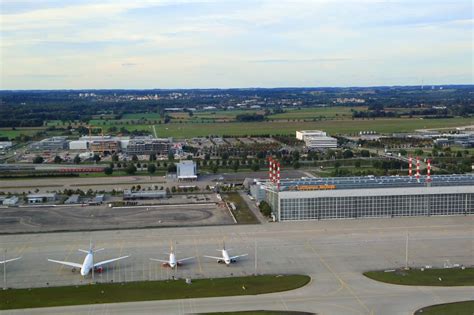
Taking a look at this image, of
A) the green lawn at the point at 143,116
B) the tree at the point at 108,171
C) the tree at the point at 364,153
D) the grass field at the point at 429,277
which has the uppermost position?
the green lawn at the point at 143,116

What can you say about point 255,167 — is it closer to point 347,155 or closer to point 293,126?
point 347,155

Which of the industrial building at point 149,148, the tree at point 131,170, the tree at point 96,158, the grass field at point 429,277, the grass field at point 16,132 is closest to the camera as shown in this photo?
the grass field at point 429,277

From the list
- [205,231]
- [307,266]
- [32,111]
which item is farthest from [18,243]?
[32,111]

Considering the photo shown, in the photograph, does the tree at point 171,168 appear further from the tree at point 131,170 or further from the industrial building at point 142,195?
the industrial building at point 142,195

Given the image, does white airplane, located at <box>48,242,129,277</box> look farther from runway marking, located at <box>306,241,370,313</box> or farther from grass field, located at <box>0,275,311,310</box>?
runway marking, located at <box>306,241,370,313</box>

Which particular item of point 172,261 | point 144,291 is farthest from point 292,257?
point 144,291

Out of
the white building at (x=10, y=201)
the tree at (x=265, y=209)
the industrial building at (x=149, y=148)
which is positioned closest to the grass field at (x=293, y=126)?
the industrial building at (x=149, y=148)
